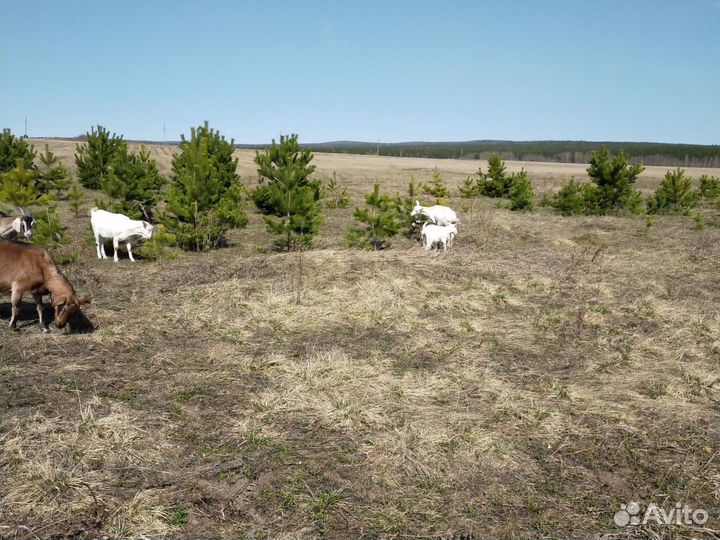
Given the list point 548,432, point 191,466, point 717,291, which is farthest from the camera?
point 717,291

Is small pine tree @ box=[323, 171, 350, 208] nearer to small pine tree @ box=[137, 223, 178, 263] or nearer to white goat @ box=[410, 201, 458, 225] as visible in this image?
white goat @ box=[410, 201, 458, 225]

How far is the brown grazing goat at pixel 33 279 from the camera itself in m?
7.46

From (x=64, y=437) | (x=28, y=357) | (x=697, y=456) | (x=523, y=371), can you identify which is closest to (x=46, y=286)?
(x=28, y=357)

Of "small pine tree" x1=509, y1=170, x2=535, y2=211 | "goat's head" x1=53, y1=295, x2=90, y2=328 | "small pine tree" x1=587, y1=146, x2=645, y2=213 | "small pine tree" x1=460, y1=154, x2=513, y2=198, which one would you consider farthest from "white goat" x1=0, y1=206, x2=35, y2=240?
"small pine tree" x1=460, y1=154, x2=513, y2=198

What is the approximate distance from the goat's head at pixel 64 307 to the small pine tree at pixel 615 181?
69.9 ft

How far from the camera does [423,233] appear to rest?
14.9 meters

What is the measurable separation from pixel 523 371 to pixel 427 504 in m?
3.30

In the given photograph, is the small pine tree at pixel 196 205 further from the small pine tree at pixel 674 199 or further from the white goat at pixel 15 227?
the small pine tree at pixel 674 199

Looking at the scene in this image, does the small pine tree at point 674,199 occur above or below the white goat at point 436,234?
above

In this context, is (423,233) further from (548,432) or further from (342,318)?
(548,432)

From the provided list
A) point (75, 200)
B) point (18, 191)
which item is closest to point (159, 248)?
point (18, 191)

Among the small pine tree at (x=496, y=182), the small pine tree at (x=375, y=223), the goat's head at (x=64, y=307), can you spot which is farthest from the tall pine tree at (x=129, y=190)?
the small pine tree at (x=496, y=182)

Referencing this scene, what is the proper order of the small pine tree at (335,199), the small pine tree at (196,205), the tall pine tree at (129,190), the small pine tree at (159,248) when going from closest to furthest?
the small pine tree at (159,248) < the small pine tree at (196,205) < the tall pine tree at (129,190) < the small pine tree at (335,199)

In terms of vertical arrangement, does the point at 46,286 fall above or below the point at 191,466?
above
